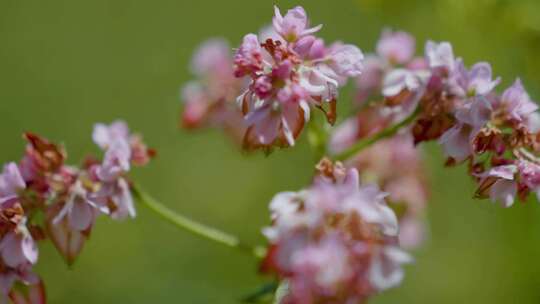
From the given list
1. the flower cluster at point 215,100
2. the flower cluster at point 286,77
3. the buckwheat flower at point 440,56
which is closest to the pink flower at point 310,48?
the flower cluster at point 286,77

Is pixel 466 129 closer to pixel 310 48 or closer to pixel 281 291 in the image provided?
pixel 310 48

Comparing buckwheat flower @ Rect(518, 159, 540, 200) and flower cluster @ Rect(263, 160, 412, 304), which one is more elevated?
buckwheat flower @ Rect(518, 159, 540, 200)

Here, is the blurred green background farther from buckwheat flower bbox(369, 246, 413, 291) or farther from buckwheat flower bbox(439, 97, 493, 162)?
buckwheat flower bbox(369, 246, 413, 291)

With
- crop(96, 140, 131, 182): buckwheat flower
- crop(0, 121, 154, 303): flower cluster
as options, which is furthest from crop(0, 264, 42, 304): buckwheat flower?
crop(96, 140, 131, 182): buckwheat flower

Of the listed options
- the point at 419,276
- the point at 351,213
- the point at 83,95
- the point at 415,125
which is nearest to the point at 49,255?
the point at 419,276

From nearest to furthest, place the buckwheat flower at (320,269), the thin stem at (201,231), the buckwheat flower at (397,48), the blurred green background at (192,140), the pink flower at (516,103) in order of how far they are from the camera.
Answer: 1. the buckwheat flower at (320,269)
2. the pink flower at (516,103)
3. the thin stem at (201,231)
4. the buckwheat flower at (397,48)
5. the blurred green background at (192,140)

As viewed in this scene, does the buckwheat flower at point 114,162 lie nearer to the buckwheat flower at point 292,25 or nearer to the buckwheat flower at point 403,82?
the buckwheat flower at point 292,25

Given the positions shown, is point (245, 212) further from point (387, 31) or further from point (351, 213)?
point (351, 213)
